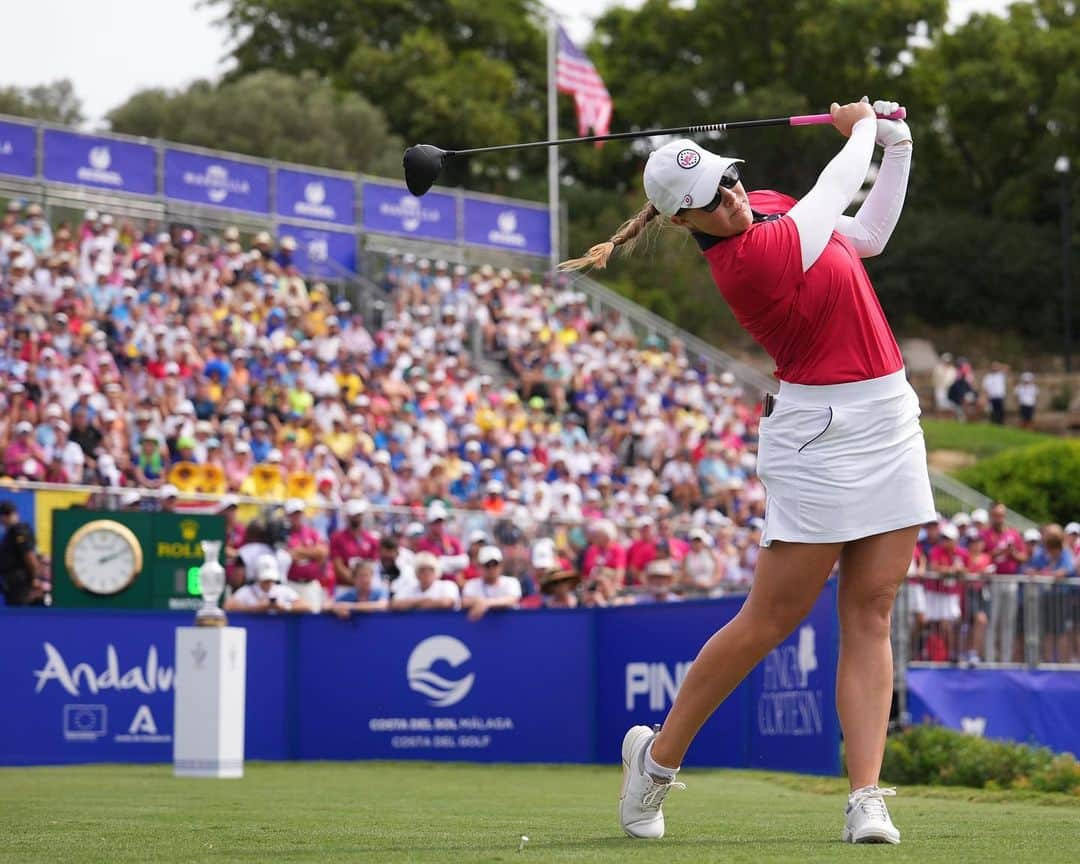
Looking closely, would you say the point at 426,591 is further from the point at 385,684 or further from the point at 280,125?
the point at 280,125

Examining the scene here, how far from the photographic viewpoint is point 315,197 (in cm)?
3178

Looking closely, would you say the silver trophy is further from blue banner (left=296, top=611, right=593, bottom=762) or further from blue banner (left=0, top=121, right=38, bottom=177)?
blue banner (left=0, top=121, right=38, bottom=177)

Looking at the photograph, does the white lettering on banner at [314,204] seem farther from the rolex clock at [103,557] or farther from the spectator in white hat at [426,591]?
the rolex clock at [103,557]

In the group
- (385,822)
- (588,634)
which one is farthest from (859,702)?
(588,634)

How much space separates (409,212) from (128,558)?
18.5m

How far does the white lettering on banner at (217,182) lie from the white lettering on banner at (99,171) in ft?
4.98

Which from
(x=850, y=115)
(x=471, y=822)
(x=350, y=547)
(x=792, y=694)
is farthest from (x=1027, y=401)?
(x=850, y=115)

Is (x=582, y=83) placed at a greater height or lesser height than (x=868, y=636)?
greater

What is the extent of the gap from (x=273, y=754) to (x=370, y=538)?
2.59m

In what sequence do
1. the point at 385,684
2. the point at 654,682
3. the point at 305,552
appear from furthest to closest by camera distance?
the point at 305,552, the point at 385,684, the point at 654,682

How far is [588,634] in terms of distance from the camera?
1566 centimetres

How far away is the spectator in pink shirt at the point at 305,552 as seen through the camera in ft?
55.9

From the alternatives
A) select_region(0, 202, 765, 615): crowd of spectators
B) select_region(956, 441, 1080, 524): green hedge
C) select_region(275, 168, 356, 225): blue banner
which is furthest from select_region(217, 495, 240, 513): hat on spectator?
select_region(956, 441, 1080, 524): green hedge

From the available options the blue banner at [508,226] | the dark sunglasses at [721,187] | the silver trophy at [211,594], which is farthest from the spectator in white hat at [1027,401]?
the dark sunglasses at [721,187]
